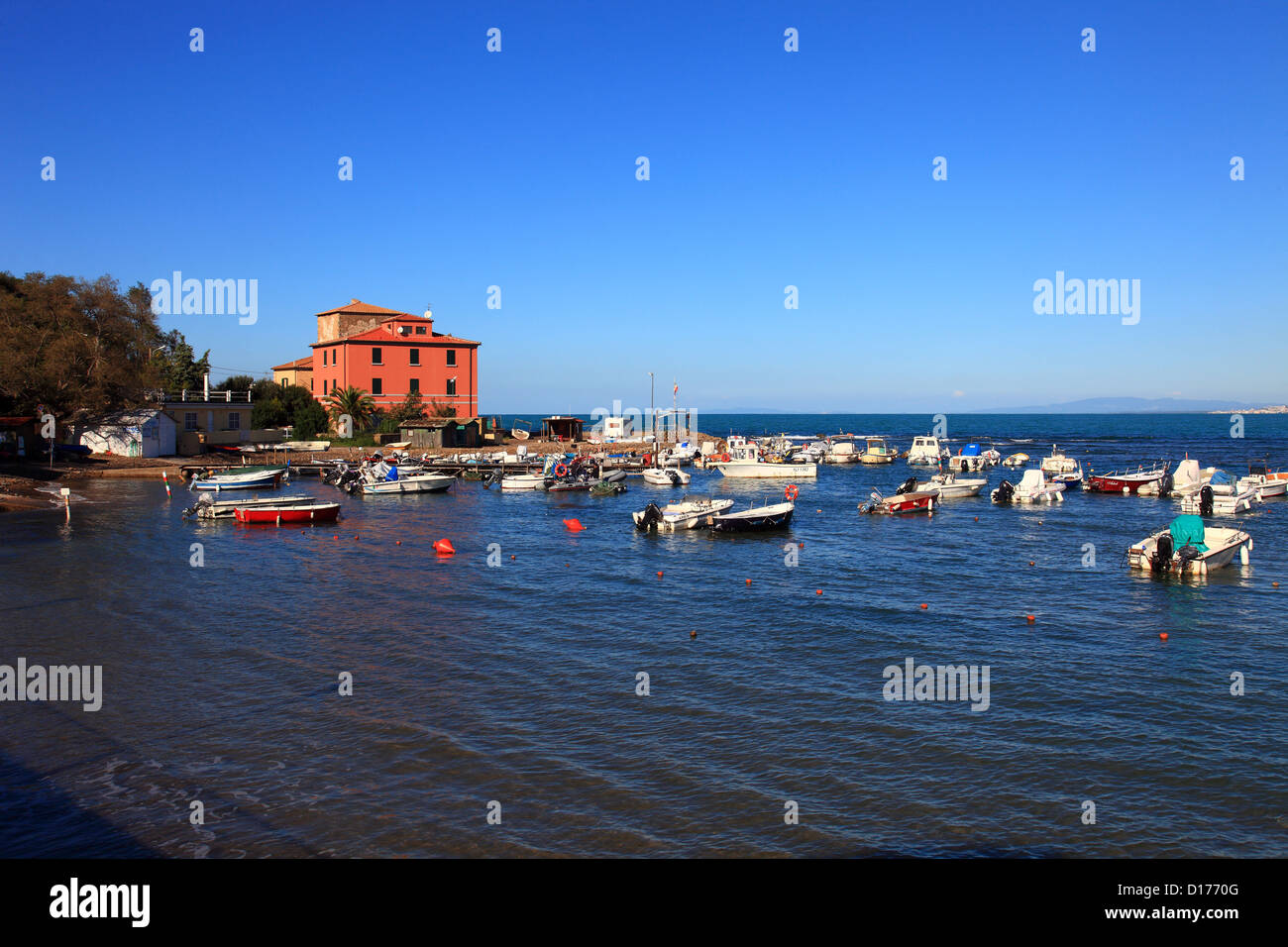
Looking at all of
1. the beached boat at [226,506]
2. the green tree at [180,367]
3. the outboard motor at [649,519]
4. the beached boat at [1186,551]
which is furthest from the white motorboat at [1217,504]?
the green tree at [180,367]

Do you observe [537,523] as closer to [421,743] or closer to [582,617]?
[582,617]

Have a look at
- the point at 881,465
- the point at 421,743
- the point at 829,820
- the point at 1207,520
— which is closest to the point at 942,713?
the point at 829,820

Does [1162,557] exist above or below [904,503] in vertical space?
below

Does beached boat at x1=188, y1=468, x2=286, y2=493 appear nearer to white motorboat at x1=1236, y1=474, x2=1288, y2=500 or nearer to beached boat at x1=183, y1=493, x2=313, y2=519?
beached boat at x1=183, y1=493, x2=313, y2=519

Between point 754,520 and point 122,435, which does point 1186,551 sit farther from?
point 122,435

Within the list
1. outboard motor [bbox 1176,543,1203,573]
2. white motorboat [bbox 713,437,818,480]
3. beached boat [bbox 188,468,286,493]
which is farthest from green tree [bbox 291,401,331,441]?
outboard motor [bbox 1176,543,1203,573]

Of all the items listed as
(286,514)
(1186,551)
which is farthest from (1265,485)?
(286,514)

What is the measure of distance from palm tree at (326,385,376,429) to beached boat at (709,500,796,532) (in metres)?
49.4

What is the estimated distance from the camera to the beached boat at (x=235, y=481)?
55.2 m

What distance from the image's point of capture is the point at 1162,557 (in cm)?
3036

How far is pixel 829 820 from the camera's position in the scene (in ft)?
41.9

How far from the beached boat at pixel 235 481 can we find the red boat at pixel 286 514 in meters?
12.5

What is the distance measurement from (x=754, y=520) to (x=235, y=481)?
3382 centimetres
